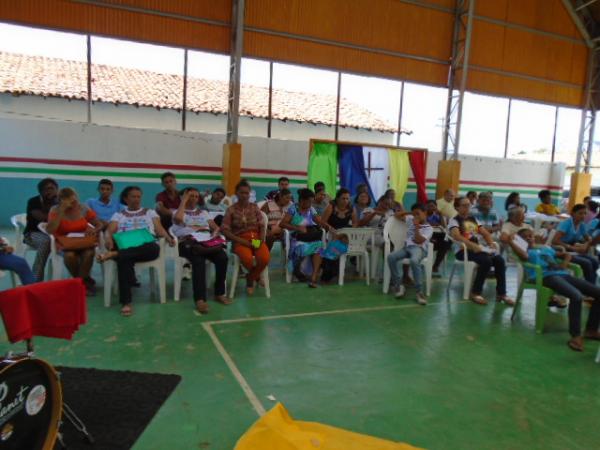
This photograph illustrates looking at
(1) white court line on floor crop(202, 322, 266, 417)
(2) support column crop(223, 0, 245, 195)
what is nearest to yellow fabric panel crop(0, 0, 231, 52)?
(2) support column crop(223, 0, 245, 195)

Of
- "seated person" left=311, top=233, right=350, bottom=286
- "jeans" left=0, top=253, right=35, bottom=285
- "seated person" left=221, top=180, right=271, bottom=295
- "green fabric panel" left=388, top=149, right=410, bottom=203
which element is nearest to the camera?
"jeans" left=0, top=253, right=35, bottom=285

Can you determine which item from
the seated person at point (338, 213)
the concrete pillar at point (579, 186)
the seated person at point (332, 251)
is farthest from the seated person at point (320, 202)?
the concrete pillar at point (579, 186)

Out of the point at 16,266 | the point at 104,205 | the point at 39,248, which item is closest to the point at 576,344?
the point at 16,266

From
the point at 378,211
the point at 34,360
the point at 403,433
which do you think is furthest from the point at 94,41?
the point at 403,433

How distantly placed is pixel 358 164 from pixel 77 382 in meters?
6.92

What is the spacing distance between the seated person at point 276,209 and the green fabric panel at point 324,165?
2.72 m

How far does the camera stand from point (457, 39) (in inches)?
385

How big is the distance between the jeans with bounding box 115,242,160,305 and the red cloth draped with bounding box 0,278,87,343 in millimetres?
2088

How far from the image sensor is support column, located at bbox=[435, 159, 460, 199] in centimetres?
1002

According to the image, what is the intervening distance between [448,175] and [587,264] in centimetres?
551

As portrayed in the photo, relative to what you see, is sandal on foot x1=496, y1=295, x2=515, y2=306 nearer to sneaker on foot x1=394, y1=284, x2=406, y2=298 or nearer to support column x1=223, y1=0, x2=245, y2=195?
sneaker on foot x1=394, y1=284, x2=406, y2=298

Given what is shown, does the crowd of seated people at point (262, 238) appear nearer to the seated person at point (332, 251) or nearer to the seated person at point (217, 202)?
the seated person at point (332, 251)

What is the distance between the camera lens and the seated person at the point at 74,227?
13.0ft

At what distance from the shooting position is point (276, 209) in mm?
5648
